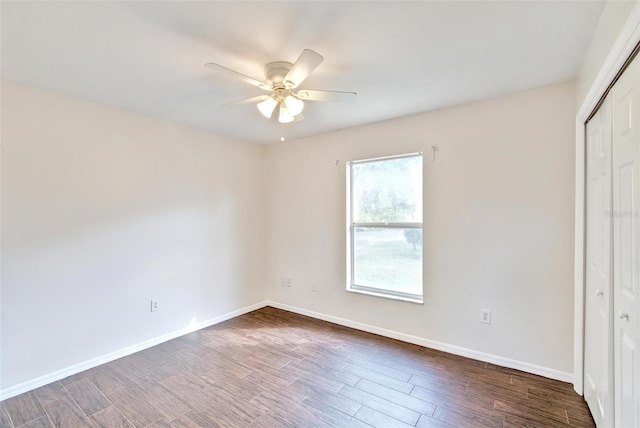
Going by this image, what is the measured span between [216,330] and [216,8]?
10.4 ft

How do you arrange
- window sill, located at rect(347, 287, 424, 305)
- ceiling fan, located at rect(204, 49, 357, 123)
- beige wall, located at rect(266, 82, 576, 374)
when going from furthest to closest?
window sill, located at rect(347, 287, 424, 305), beige wall, located at rect(266, 82, 576, 374), ceiling fan, located at rect(204, 49, 357, 123)

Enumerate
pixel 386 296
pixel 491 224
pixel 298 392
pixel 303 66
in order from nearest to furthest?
pixel 303 66 < pixel 298 392 < pixel 491 224 < pixel 386 296

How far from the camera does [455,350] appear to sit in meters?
2.81

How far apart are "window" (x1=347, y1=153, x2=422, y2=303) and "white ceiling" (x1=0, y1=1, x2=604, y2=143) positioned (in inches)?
33.4

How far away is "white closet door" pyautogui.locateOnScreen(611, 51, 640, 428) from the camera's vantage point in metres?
1.22

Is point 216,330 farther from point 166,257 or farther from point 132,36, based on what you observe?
point 132,36

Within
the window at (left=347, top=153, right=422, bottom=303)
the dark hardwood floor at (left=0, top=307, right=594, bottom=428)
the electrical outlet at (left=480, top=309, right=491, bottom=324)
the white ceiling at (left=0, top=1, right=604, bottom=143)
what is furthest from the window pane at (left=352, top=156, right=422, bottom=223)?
the dark hardwood floor at (left=0, top=307, right=594, bottom=428)

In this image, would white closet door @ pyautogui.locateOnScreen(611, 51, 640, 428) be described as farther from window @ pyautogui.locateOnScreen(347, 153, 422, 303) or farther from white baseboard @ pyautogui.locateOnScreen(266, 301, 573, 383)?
window @ pyautogui.locateOnScreen(347, 153, 422, 303)

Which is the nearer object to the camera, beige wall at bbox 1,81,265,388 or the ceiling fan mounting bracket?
the ceiling fan mounting bracket

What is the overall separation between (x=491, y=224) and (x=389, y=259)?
111 cm

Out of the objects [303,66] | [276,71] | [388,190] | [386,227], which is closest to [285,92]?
[276,71]

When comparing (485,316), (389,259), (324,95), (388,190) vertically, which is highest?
(324,95)

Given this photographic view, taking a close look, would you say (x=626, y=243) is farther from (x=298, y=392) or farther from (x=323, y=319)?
(x=323, y=319)

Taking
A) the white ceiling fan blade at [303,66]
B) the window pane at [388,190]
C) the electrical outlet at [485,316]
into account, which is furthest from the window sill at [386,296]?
the white ceiling fan blade at [303,66]
